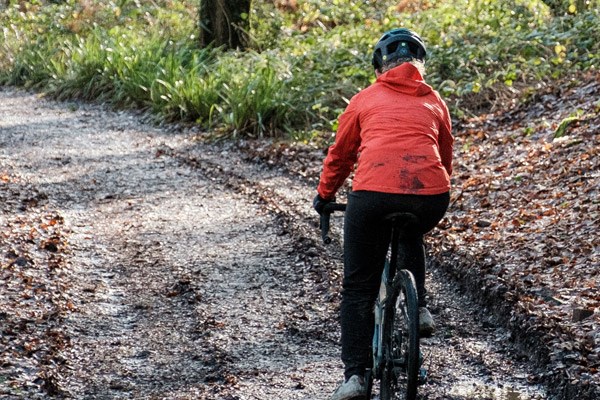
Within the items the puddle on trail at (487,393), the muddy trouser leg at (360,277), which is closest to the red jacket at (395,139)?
the muddy trouser leg at (360,277)

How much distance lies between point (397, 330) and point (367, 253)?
0.42 meters

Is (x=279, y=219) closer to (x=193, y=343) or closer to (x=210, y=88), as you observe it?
(x=193, y=343)

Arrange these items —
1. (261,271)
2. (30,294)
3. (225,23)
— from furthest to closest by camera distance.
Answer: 1. (225,23)
2. (261,271)
3. (30,294)

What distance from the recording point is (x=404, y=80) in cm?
447

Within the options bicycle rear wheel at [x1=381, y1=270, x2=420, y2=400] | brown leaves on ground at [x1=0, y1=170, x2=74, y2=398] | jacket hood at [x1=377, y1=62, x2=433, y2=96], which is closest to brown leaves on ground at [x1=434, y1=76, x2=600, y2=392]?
bicycle rear wheel at [x1=381, y1=270, x2=420, y2=400]

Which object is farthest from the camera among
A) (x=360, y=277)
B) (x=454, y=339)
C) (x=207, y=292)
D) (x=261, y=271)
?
(x=261, y=271)

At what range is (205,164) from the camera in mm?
11633

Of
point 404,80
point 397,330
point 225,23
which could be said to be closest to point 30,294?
point 397,330

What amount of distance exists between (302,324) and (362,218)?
211cm

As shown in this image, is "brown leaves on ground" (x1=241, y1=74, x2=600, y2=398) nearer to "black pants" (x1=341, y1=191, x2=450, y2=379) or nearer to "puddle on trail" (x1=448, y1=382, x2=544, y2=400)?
"puddle on trail" (x1=448, y1=382, x2=544, y2=400)

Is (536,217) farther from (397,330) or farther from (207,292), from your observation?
(397,330)

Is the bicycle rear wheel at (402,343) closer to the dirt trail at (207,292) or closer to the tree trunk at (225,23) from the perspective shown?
the dirt trail at (207,292)

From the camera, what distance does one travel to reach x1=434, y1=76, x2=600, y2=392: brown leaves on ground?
19.1ft

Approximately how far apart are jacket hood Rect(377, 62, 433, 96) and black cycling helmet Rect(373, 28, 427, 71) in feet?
0.19
